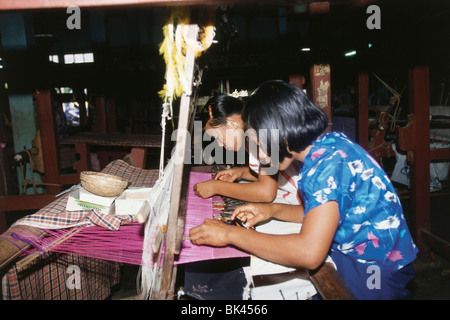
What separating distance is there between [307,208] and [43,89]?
420 centimetres

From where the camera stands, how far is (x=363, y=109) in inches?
166

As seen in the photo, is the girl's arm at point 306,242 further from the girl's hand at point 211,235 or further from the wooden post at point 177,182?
the wooden post at point 177,182

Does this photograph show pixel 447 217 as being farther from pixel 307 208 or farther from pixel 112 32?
pixel 112 32

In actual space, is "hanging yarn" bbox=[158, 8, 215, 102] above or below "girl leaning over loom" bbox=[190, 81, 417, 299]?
above

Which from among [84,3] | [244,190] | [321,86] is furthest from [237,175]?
[84,3]

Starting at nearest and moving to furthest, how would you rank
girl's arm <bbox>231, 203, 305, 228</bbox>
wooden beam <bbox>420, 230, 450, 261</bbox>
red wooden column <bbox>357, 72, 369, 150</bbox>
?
1. girl's arm <bbox>231, 203, 305, 228</bbox>
2. wooden beam <bbox>420, 230, 450, 261</bbox>
3. red wooden column <bbox>357, 72, 369, 150</bbox>

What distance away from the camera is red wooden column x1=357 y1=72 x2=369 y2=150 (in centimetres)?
418

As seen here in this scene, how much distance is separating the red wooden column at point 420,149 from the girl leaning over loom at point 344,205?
2.50m

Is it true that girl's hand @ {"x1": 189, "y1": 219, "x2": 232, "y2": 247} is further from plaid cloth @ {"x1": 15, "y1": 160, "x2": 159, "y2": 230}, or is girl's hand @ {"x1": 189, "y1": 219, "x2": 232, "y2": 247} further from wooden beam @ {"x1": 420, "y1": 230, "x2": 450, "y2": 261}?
wooden beam @ {"x1": 420, "y1": 230, "x2": 450, "y2": 261}

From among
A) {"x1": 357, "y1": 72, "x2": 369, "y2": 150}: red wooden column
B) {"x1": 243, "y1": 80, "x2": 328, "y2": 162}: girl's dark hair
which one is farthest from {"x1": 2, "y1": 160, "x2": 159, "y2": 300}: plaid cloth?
{"x1": 357, "y1": 72, "x2": 369, "y2": 150}: red wooden column

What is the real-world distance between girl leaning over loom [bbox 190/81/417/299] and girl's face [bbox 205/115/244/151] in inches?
54.5

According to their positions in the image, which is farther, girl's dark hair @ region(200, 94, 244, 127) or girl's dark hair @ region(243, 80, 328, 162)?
girl's dark hair @ region(200, 94, 244, 127)

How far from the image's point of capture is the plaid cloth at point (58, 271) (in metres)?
1.92

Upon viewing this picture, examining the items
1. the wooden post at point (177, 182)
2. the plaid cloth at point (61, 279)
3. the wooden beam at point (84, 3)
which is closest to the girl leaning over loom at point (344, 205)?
the wooden post at point (177, 182)
